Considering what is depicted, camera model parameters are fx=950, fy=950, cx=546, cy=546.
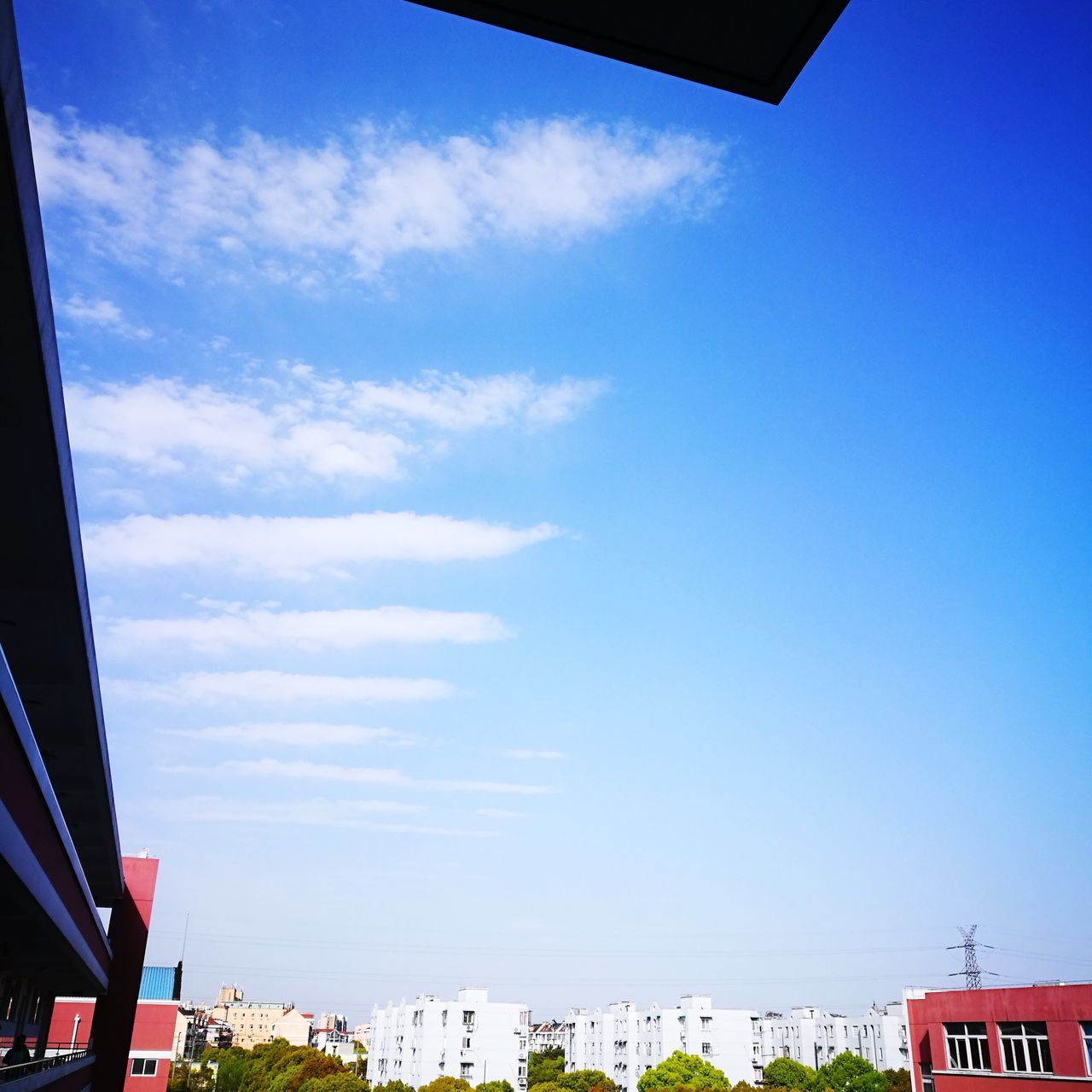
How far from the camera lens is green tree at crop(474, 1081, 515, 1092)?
72.2m

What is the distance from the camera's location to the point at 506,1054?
7769 cm

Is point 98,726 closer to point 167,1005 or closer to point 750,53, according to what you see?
point 750,53

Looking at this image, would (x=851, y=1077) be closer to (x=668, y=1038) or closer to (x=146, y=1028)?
(x=668, y=1038)

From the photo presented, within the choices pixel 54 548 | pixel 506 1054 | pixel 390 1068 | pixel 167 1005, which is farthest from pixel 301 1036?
pixel 54 548

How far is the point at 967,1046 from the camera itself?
1270 inches

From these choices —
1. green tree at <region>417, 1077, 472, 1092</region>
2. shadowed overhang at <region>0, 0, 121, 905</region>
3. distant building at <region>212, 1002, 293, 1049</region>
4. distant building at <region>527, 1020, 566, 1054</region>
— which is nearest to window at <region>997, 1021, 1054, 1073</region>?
shadowed overhang at <region>0, 0, 121, 905</region>

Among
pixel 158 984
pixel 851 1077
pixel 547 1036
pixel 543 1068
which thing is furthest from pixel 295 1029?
pixel 158 984

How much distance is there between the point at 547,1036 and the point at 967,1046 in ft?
354

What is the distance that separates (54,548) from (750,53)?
8.89m

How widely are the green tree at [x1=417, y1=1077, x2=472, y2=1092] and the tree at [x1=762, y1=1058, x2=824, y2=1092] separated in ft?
76.8

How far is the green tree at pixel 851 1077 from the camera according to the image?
226ft

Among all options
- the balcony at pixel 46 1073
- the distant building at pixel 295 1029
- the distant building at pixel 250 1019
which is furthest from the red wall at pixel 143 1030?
the distant building at pixel 250 1019

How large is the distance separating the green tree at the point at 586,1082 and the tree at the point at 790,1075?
529 inches

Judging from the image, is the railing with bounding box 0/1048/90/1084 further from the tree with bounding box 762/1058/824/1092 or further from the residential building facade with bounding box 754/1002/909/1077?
the residential building facade with bounding box 754/1002/909/1077
